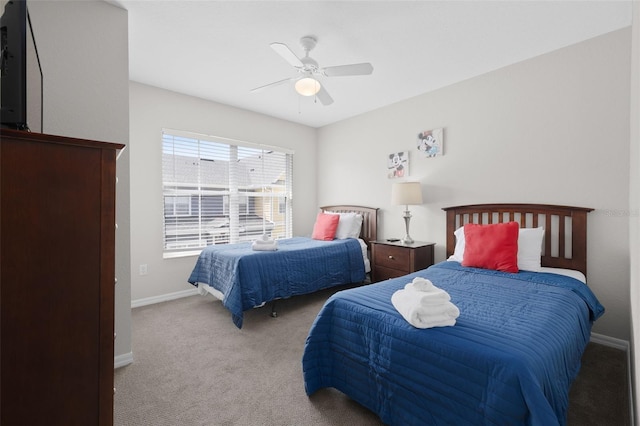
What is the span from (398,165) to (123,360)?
3568 millimetres

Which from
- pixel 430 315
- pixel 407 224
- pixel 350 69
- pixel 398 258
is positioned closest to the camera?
pixel 430 315

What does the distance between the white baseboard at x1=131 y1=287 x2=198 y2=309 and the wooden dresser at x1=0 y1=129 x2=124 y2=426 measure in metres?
2.71

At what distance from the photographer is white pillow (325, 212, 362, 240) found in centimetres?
417

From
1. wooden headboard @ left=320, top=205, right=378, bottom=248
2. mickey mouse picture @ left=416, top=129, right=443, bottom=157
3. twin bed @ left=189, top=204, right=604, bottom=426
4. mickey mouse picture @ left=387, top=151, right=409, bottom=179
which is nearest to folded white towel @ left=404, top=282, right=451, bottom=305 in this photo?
twin bed @ left=189, top=204, right=604, bottom=426

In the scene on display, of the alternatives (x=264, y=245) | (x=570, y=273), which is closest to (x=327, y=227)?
(x=264, y=245)

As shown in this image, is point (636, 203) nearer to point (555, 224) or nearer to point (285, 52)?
point (555, 224)

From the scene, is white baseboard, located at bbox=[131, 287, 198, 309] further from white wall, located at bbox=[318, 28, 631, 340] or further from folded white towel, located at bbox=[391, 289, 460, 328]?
folded white towel, located at bbox=[391, 289, 460, 328]

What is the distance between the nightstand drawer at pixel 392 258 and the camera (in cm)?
335

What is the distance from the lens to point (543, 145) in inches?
109

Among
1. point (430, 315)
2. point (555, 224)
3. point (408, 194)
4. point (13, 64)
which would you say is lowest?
point (430, 315)

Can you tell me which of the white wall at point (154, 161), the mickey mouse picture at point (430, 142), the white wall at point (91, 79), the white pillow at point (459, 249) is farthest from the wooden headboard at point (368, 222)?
the white wall at point (91, 79)

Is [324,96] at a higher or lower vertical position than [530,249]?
higher

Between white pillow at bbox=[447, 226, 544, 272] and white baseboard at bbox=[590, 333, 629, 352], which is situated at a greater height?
white pillow at bbox=[447, 226, 544, 272]

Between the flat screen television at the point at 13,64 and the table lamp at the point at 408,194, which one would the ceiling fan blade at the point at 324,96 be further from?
the flat screen television at the point at 13,64
